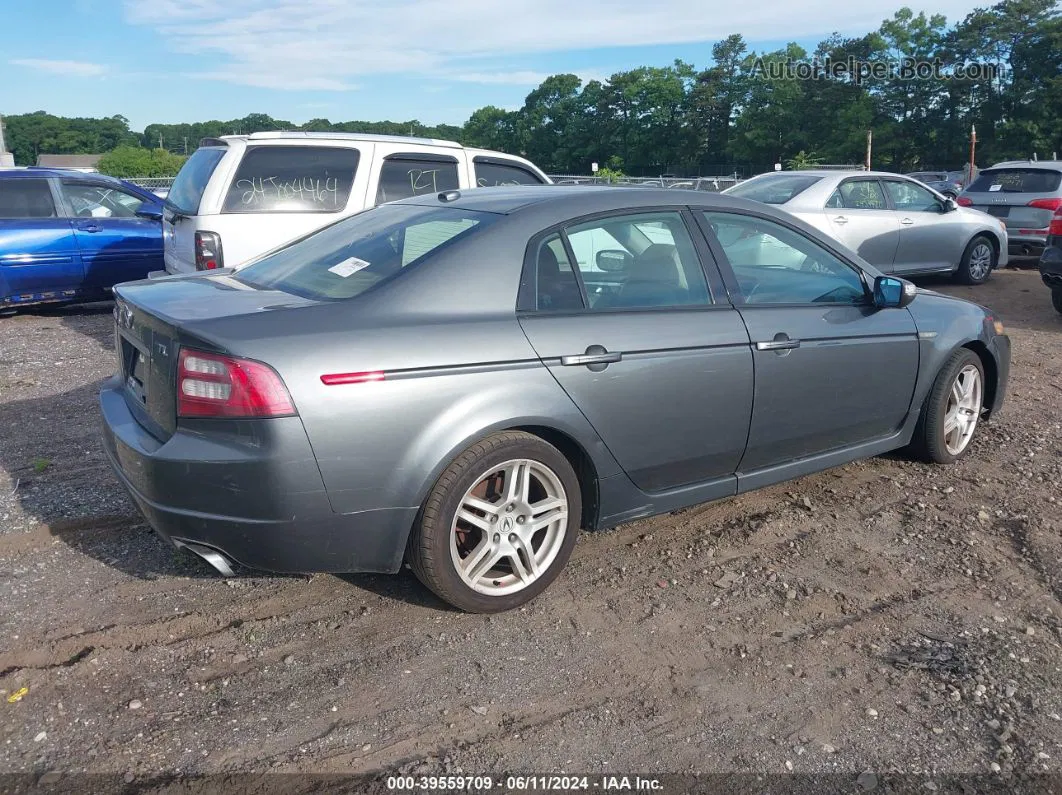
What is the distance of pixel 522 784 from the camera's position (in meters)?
2.64

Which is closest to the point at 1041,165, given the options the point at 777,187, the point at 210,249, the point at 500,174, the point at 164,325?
the point at 777,187

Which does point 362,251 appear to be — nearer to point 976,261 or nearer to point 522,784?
point 522,784

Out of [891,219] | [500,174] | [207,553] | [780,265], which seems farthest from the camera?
[891,219]

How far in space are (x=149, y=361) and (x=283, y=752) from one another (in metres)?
1.52

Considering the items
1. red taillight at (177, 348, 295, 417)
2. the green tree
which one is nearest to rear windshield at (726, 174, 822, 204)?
red taillight at (177, 348, 295, 417)

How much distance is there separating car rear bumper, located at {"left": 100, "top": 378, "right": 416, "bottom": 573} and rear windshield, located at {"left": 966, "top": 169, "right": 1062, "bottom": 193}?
13550 mm

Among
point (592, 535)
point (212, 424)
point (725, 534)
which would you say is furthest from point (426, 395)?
point (725, 534)

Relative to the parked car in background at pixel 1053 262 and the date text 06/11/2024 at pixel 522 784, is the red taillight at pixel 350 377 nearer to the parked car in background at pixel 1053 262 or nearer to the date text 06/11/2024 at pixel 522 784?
the date text 06/11/2024 at pixel 522 784

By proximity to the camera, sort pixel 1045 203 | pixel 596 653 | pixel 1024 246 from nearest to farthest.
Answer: pixel 596 653
pixel 1045 203
pixel 1024 246

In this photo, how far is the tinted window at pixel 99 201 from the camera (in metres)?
10.2

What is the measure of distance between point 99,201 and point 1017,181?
12757 millimetres

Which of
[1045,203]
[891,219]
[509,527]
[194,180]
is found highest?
[194,180]

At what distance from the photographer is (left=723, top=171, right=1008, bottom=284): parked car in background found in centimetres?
1075

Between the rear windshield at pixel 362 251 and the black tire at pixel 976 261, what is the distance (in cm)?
999
